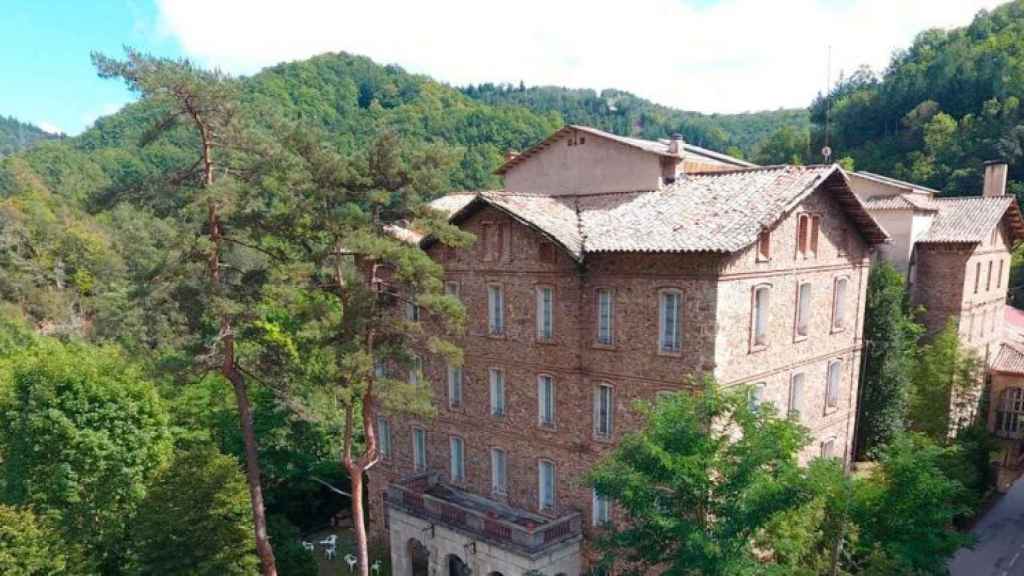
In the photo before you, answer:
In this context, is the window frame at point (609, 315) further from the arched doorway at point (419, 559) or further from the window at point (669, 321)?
the arched doorway at point (419, 559)

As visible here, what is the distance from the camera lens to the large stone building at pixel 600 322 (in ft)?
68.4

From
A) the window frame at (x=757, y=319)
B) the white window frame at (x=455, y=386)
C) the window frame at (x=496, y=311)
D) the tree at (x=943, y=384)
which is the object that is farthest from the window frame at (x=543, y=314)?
the tree at (x=943, y=384)

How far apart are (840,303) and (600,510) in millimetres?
12641

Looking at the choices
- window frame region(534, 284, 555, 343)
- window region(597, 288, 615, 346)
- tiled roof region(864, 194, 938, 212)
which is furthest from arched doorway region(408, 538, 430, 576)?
tiled roof region(864, 194, 938, 212)

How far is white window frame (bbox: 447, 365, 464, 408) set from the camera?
28.0m

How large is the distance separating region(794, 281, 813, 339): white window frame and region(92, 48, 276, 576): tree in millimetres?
19119

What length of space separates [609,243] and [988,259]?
27999 mm

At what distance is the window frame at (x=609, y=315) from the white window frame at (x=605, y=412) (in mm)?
1458

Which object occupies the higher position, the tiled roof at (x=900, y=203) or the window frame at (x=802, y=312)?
the tiled roof at (x=900, y=203)

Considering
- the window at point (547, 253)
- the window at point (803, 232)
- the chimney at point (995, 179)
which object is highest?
the chimney at point (995, 179)

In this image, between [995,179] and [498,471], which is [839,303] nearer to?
[498,471]

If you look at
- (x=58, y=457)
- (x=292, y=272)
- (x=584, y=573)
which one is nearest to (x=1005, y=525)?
(x=584, y=573)

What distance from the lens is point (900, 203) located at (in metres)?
34.2

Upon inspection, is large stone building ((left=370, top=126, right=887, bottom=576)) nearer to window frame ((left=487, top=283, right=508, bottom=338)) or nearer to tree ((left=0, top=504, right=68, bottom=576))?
window frame ((left=487, top=283, right=508, bottom=338))
